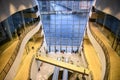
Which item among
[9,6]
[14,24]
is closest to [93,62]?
[14,24]

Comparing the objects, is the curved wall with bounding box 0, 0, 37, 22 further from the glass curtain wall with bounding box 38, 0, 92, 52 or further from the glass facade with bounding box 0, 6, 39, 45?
the glass curtain wall with bounding box 38, 0, 92, 52

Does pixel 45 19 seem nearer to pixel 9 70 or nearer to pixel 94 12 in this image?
pixel 94 12

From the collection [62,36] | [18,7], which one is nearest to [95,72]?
[18,7]

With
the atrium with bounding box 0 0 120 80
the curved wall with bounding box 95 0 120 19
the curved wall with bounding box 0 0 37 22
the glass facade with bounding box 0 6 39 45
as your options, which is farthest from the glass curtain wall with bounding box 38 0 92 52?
the curved wall with bounding box 95 0 120 19

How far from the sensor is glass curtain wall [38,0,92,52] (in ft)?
93.1

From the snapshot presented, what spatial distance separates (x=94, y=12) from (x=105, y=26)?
3.49m

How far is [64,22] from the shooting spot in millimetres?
30250

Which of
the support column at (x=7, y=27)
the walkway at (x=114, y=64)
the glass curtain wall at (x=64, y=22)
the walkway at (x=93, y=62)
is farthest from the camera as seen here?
the glass curtain wall at (x=64, y=22)

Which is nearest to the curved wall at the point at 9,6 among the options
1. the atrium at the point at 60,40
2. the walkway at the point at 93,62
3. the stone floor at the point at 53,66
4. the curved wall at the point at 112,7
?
the atrium at the point at 60,40

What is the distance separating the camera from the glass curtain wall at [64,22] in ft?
93.1

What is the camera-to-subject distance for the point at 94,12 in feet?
66.9

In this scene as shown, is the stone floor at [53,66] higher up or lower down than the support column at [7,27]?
lower down

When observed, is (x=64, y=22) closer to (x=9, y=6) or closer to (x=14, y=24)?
(x=14, y=24)

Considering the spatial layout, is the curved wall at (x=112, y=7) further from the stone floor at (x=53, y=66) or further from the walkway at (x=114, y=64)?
the stone floor at (x=53, y=66)
